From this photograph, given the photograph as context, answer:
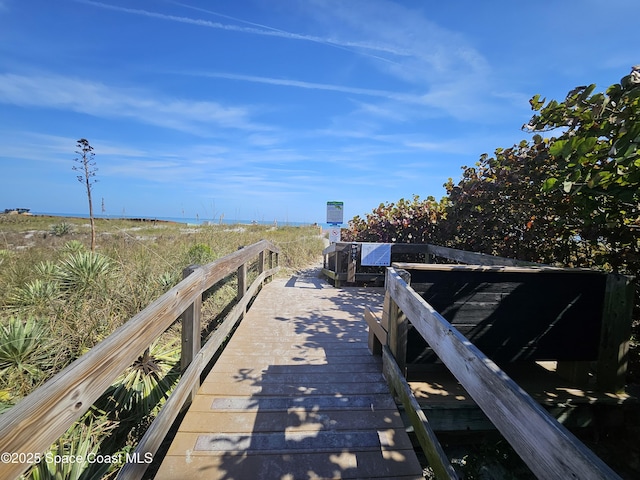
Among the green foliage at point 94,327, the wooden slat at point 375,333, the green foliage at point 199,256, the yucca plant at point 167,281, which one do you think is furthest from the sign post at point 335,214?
the wooden slat at point 375,333

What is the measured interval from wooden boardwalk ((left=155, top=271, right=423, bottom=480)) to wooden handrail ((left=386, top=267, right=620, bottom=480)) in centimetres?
98

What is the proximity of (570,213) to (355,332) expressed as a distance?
2.90m

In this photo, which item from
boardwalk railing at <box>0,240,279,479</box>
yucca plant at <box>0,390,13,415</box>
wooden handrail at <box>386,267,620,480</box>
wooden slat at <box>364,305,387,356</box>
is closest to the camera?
wooden handrail at <box>386,267,620,480</box>

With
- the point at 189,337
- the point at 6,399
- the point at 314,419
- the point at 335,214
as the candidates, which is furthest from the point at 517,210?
the point at 6,399

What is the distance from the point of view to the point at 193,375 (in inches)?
97.3

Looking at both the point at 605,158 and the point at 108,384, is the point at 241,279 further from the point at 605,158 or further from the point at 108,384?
the point at 605,158

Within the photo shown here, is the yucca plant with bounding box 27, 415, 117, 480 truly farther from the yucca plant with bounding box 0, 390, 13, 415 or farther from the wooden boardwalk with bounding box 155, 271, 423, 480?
the wooden boardwalk with bounding box 155, 271, 423, 480

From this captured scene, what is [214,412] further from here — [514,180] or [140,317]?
[514,180]

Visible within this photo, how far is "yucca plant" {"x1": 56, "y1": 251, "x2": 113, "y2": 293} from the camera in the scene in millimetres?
4668

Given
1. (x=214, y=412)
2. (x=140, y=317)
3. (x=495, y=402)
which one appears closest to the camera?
(x=495, y=402)

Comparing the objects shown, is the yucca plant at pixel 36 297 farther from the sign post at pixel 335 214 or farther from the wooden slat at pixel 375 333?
the sign post at pixel 335 214

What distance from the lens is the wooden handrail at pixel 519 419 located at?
79 centimetres

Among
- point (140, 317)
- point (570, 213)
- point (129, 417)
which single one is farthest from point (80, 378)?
point (570, 213)

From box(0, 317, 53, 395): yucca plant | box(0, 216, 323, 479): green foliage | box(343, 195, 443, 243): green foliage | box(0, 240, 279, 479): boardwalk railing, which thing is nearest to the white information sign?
box(343, 195, 443, 243): green foliage
